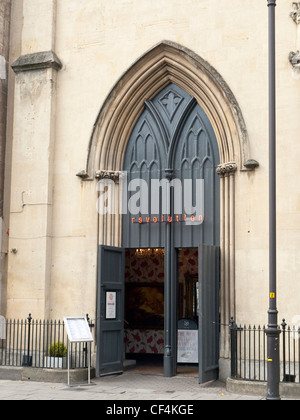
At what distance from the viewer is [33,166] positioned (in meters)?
15.9

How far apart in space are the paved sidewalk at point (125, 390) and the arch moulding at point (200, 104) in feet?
4.14

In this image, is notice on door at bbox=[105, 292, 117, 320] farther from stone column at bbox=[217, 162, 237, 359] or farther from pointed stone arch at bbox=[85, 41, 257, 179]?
pointed stone arch at bbox=[85, 41, 257, 179]

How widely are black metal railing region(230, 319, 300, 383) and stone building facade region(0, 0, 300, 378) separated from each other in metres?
0.44

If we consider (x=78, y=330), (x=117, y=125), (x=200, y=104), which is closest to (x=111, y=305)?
(x=78, y=330)

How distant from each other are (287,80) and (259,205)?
9.17 feet

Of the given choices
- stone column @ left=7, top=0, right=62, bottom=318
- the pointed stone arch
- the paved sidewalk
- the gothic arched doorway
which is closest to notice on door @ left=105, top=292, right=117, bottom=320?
the gothic arched doorway

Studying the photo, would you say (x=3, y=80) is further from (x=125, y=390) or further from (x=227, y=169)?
(x=125, y=390)

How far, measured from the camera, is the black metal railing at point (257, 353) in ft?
41.2

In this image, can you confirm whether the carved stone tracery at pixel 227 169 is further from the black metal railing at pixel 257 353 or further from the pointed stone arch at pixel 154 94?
the black metal railing at pixel 257 353

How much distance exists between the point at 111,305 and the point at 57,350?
5.23 feet

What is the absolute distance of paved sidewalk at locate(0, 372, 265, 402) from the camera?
11852 mm

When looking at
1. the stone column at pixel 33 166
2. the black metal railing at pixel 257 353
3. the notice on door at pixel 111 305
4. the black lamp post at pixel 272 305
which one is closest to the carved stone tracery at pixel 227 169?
the black lamp post at pixel 272 305
